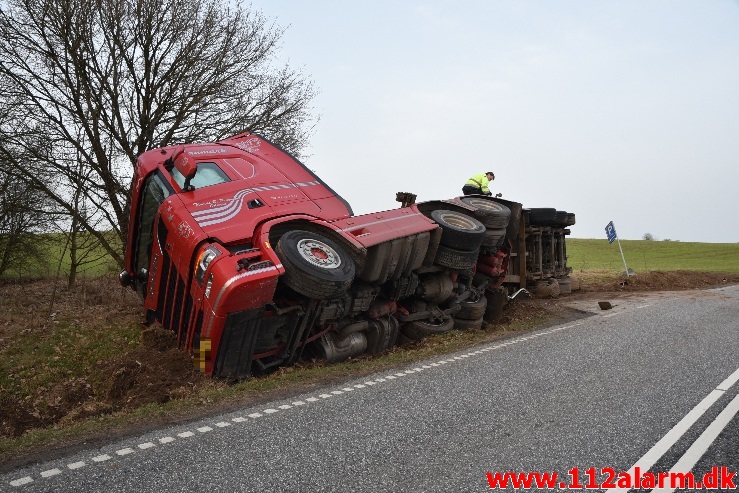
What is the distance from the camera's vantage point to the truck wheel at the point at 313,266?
6.10 m

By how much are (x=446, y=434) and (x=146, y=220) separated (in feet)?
18.0

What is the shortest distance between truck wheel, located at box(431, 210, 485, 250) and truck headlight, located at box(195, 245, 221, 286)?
3285 mm

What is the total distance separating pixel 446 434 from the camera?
13.2ft

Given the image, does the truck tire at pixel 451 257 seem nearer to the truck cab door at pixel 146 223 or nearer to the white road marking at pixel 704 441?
the truck cab door at pixel 146 223

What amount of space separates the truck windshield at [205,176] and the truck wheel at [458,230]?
2.90 metres

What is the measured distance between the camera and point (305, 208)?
7414 millimetres

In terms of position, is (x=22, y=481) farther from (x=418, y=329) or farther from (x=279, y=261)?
(x=418, y=329)

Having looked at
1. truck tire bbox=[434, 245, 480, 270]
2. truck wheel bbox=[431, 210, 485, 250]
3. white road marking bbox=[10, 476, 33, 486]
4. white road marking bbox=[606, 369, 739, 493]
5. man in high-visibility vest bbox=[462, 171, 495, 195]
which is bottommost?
white road marking bbox=[10, 476, 33, 486]

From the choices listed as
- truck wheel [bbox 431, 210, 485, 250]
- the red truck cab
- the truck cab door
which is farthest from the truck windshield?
truck wheel [bbox 431, 210, 485, 250]

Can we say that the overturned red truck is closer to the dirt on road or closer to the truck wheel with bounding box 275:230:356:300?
the truck wheel with bounding box 275:230:356:300

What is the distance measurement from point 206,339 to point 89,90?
9.44 metres

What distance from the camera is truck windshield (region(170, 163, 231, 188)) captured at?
7.48m

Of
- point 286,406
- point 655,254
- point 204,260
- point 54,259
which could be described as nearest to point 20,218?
point 54,259

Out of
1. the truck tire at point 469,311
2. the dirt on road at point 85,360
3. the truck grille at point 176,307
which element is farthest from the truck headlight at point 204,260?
the truck tire at point 469,311
